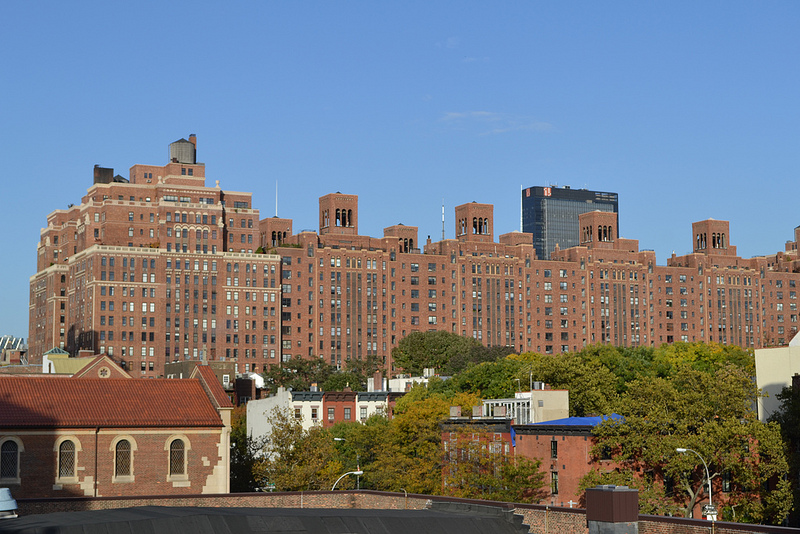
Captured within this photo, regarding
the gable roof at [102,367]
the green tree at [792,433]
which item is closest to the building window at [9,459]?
the gable roof at [102,367]

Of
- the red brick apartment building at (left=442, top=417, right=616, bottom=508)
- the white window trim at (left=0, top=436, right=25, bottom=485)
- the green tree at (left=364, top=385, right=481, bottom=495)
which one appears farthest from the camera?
the green tree at (left=364, top=385, right=481, bottom=495)

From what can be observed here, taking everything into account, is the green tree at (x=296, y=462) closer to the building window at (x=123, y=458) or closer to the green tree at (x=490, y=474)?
the green tree at (x=490, y=474)

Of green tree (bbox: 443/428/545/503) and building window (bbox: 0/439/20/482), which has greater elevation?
building window (bbox: 0/439/20/482)

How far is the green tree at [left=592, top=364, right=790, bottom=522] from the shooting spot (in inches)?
3214

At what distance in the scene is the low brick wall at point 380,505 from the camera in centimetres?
3703

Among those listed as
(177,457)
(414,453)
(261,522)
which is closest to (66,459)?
(177,457)

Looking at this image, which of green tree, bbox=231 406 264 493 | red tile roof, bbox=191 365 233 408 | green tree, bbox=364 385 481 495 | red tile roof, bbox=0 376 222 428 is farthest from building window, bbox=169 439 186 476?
green tree, bbox=364 385 481 495

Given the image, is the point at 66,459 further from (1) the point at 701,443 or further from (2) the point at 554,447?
(1) the point at 701,443

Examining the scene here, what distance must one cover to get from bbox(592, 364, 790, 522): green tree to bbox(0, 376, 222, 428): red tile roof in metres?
31.1

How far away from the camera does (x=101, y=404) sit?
7806 centimetres

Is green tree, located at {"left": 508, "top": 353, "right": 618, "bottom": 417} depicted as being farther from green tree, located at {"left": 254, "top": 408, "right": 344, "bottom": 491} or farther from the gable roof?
the gable roof

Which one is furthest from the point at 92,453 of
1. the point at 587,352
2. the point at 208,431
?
the point at 587,352

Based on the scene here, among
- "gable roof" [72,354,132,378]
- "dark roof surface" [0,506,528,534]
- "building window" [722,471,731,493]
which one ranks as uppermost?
"gable roof" [72,354,132,378]

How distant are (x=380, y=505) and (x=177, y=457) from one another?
96.7 ft
